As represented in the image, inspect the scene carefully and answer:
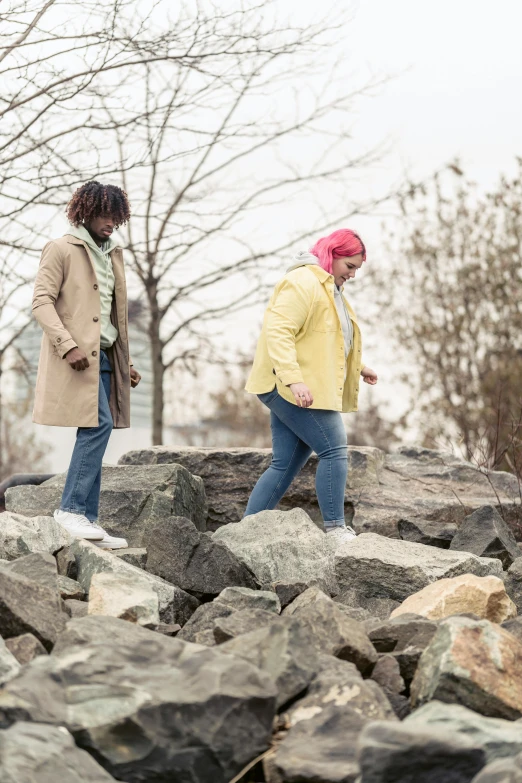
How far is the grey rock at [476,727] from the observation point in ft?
8.50

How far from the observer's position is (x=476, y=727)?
8.75 ft

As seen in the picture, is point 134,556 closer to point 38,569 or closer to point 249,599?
point 249,599

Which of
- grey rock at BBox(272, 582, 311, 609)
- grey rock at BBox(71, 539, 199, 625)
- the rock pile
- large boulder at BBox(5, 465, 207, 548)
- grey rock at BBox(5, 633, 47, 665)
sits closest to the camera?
the rock pile

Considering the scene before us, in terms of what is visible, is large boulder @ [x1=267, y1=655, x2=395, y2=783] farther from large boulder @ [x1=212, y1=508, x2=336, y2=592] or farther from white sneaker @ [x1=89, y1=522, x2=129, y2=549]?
white sneaker @ [x1=89, y1=522, x2=129, y2=549]

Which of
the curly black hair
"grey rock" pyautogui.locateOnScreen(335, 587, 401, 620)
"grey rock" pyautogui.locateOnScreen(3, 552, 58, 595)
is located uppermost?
the curly black hair

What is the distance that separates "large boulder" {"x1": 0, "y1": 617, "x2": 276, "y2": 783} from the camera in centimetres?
262

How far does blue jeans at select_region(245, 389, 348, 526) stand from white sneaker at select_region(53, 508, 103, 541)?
3.20ft

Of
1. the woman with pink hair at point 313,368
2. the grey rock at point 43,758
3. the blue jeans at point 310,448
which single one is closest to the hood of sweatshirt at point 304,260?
the woman with pink hair at point 313,368

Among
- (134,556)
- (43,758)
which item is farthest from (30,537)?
(43,758)

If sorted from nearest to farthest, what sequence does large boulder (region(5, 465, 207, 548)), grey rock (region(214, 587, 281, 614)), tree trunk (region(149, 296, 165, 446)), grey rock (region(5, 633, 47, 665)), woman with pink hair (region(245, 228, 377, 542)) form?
1. grey rock (region(5, 633, 47, 665))
2. grey rock (region(214, 587, 281, 614))
3. woman with pink hair (region(245, 228, 377, 542))
4. large boulder (region(5, 465, 207, 548))
5. tree trunk (region(149, 296, 165, 446))

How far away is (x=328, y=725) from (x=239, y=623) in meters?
0.78

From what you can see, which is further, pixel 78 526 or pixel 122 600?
pixel 78 526

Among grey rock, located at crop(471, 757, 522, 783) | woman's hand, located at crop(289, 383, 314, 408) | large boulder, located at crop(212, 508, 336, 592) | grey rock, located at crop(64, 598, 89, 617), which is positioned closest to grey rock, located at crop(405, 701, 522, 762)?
grey rock, located at crop(471, 757, 522, 783)

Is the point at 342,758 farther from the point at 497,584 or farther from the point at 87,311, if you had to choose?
the point at 87,311
